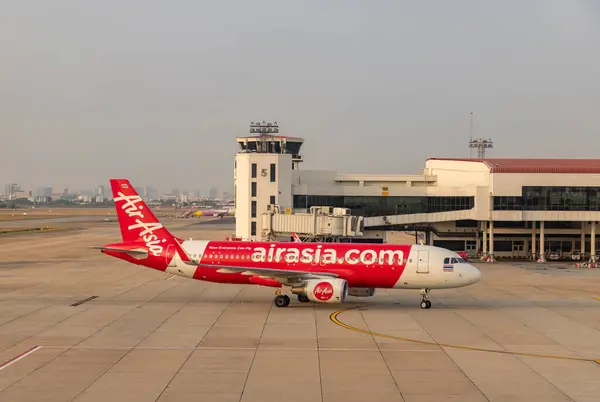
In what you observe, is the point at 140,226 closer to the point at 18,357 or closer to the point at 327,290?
the point at 327,290

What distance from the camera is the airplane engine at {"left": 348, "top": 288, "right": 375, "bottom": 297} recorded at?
4369cm

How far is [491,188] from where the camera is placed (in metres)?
74.6

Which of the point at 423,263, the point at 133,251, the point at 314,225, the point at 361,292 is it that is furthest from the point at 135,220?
the point at 314,225

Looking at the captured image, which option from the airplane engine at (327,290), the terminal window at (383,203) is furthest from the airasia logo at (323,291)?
the terminal window at (383,203)

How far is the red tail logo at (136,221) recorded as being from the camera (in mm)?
44781

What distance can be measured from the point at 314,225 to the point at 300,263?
23.4 m

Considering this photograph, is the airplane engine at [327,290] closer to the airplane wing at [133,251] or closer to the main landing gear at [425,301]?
the main landing gear at [425,301]

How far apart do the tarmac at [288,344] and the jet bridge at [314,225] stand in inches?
599

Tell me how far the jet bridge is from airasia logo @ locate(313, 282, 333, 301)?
25783 mm

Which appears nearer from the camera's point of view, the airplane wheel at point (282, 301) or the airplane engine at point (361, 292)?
the airplane wheel at point (282, 301)

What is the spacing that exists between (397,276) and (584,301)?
579 inches

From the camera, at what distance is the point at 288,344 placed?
3195cm

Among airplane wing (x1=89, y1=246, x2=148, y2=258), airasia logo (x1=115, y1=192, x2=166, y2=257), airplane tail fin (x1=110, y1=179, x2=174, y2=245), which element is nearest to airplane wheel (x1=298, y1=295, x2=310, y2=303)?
airplane tail fin (x1=110, y1=179, x2=174, y2=245)

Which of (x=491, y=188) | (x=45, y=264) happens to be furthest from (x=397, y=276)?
(x=45, y=264)
